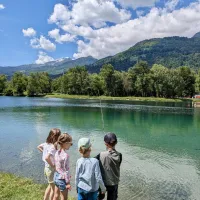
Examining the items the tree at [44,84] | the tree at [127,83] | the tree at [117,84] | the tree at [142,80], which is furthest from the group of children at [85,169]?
the tree at [44,84]

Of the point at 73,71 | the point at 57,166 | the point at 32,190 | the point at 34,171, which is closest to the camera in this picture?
the point at 57,166

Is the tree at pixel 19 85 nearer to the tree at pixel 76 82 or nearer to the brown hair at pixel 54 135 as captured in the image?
the tree at pixel 76 82

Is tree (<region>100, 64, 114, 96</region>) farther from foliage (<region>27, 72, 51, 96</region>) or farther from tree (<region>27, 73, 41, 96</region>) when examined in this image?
foliage (<region>27, 72, 51, 96</region>)

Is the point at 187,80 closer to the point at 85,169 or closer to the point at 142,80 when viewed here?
the point at 142,80

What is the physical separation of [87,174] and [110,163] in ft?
2.42

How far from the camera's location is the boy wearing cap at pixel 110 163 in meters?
6.56

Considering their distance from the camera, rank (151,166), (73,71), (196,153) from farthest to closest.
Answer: (73,71)
(196,153)
(151,166)

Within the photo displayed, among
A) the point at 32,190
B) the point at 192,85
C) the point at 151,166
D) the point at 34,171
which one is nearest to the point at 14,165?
the point at 34,171

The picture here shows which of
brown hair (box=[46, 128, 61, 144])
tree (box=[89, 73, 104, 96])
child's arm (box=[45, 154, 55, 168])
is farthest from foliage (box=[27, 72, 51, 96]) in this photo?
child's arm (box=[45, 154, 55, 168])

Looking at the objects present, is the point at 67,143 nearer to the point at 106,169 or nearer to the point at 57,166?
the point at 57,166

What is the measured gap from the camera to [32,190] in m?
9.98

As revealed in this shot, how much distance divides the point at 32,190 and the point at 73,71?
147m

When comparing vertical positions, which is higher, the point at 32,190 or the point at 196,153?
the point at 32,190

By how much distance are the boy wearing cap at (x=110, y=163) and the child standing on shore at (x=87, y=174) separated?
459 millimetres
